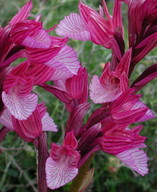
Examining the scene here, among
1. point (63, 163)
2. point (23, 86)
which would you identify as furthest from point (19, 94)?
point (63, 163)

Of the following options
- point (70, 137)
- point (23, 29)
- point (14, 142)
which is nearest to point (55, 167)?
point (70, 137)

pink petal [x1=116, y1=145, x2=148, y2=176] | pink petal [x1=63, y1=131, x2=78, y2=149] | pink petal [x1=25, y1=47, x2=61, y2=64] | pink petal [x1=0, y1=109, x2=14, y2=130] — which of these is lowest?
pink petal [x1=116, y1=145, x2=148, y2=176]

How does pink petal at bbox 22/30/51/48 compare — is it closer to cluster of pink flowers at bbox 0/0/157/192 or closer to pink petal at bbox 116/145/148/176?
cluster of pink flowers at bbox 0/0/157/192

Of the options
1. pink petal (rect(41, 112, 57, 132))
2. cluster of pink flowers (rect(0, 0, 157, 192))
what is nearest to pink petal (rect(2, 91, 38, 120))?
cluster of pink flowers (rect(0, 0, 157, 192))

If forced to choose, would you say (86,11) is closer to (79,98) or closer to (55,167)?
(79,98)

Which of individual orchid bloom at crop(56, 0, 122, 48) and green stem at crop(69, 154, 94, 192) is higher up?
individual orchid bloom at crop(56, 0, 122, 48)

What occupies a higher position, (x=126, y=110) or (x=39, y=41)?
(x=39, y=41)

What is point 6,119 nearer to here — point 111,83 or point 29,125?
point 29,125

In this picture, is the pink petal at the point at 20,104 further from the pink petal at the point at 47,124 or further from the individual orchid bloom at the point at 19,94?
the pink petal at the point at 47,124
